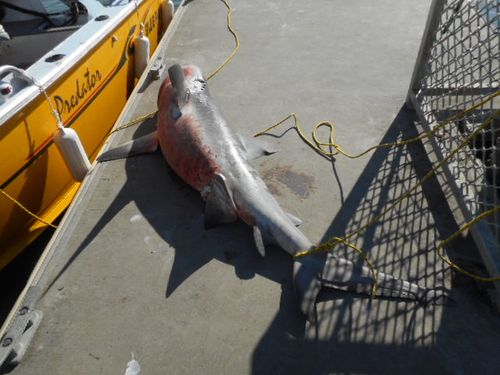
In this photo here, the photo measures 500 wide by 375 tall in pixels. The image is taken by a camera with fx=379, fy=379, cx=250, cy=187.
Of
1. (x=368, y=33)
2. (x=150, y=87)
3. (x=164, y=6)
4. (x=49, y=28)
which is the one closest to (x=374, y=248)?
(x=150, y=87)

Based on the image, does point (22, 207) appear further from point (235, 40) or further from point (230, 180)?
point (235, 40)

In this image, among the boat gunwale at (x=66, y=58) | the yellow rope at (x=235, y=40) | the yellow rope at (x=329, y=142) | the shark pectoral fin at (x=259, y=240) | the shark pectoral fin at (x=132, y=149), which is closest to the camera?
the shark pectoral fin at (x=259, y=240)

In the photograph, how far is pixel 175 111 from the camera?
12.0 feet

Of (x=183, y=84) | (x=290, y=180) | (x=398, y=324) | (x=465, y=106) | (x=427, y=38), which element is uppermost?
(x=427, y=38)

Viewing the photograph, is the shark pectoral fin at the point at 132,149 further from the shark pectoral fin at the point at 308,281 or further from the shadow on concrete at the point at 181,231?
the shark pectoral fin at the point at 308,281

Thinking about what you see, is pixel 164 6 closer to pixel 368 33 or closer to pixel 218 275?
pixel 368 33

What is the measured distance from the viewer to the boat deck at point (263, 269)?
2.31 metres

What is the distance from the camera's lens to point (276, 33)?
5.81m

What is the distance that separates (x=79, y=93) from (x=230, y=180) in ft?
7.56

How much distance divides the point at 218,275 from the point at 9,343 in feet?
4.42

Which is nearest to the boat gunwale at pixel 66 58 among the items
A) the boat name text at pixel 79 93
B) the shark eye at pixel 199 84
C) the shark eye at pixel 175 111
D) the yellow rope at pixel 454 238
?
the boat name text at pixel 79 93

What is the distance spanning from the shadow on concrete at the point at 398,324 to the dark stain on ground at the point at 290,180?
0.40 metres

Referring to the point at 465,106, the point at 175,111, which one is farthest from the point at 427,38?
the point at 175,111

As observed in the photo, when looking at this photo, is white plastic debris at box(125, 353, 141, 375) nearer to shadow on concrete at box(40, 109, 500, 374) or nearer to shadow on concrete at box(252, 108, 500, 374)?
shadow on concrete at box(40, 109, 500, 374)
